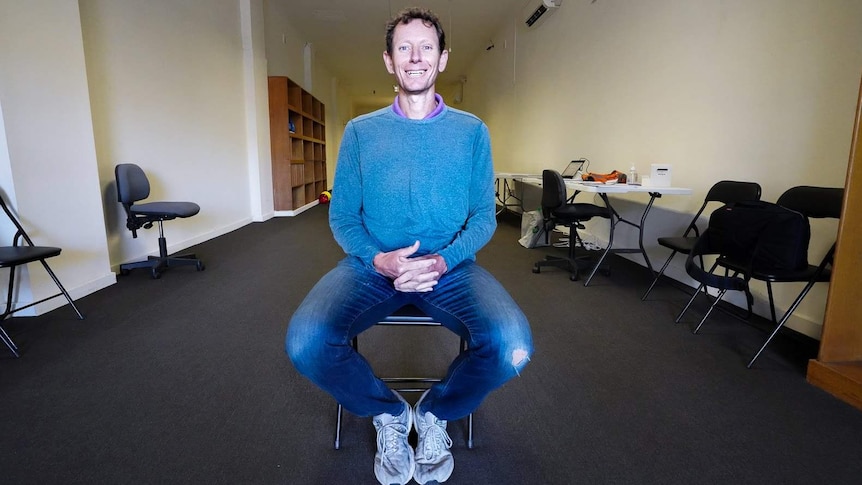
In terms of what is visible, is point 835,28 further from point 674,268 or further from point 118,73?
point 118,73

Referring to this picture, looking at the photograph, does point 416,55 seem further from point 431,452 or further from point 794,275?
point 794,275

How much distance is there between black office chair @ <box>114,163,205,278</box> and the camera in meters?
2.96

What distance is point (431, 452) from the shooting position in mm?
1161

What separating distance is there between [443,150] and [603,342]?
1392 millimetres

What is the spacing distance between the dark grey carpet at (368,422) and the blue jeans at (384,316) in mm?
262

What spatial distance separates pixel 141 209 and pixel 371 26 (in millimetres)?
5916

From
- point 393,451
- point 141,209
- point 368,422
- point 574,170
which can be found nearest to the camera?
point 393,451

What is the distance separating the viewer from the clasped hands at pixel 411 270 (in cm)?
108

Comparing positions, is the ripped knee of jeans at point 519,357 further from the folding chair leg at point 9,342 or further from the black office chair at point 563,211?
the black office chair at point 563,211

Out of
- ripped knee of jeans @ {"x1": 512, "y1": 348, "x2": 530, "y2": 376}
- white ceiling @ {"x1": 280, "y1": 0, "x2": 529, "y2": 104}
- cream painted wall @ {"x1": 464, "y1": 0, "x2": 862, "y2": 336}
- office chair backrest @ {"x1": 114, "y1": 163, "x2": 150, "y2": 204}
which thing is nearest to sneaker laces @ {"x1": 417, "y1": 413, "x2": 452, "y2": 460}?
ripped knee of jeans @ {"x1": 512, "y1": 348, "x2": 530, "y2": 376}

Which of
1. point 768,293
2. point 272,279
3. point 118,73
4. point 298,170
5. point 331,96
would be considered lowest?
point 272,279

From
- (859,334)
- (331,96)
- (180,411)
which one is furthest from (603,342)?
(331,96)

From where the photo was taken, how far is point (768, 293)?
7.58ft

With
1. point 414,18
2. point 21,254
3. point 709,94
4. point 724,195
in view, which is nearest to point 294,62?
point 21,254
